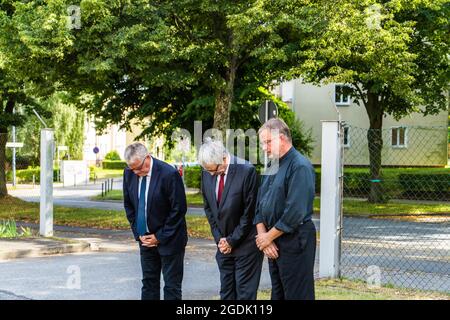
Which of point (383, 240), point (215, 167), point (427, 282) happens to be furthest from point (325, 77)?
point (215, 167)

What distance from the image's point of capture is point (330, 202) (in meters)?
9.48

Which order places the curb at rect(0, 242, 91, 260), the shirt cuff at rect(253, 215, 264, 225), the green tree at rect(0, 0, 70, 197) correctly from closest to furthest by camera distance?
the shirt cuff at rect(253, 215, 264, 225)
the curb at rect(0, 242, 91, 260)
the green tree at rect(0, 0, 70, 197)

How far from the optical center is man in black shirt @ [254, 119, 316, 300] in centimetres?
614

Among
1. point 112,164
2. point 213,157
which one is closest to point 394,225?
point 213,157

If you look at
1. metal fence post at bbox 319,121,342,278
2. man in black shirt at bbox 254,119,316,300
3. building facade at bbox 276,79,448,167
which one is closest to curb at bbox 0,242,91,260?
metal fence post at bbox 319,121,342,278

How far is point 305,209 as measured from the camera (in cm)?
612

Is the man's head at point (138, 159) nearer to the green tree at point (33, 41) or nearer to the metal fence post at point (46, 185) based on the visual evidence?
→ the metal fence post at point (46, 185)

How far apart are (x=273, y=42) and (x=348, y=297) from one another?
33.6 feet

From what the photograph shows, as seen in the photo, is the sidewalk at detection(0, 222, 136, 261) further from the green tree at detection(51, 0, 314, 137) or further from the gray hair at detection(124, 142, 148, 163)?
the gray hair at detection(124, 142, 148, 163)

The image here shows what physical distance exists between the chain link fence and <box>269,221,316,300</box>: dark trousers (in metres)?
3.59

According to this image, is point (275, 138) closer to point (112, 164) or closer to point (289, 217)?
point (289, 217)

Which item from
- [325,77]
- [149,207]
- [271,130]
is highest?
[325,77]

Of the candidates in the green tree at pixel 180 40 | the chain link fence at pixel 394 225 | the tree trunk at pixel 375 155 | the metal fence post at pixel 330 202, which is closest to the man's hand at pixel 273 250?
the metal fence post at pixel 330 202
